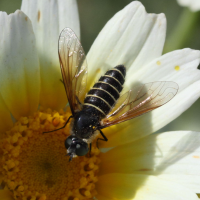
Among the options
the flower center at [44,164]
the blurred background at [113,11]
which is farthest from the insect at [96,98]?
the blurred background at [113,11]

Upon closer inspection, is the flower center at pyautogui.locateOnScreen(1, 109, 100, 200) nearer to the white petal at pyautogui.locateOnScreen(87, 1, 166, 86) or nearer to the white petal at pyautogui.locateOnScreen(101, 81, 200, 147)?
the white petal at pyautogui.locateOnScreen(101, 81, 200, 147)

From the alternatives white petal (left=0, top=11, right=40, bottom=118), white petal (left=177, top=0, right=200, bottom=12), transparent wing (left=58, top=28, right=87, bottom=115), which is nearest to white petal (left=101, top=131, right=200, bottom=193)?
transparent wing (left=58, top=28, right=87, bottom=115)

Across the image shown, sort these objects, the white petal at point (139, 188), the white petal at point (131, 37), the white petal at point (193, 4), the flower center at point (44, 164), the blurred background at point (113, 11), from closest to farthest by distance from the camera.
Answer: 1. the white petal at point (139, 188)
2. the flower center at point (44, 164)
3. the white petal at point (131, 37)
4. the white petal at point (193, 4)
5. the blurred background at point (113, 11)

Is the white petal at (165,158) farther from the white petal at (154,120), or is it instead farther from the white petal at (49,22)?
the white petal at (49,22)

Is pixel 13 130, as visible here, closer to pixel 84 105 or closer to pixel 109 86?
pixel 84 105

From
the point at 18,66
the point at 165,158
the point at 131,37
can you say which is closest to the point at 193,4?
the point at 131,37

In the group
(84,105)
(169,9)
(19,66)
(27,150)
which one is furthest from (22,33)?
(169,9)

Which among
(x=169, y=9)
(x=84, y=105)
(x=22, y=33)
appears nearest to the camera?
(x=22, y=33)
